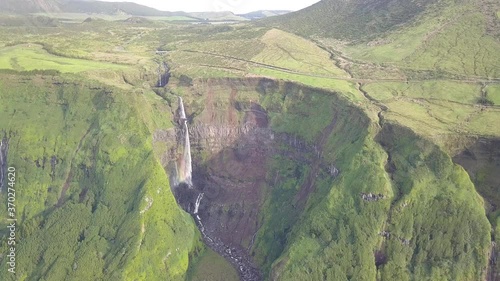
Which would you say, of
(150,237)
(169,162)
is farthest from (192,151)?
(150,237)

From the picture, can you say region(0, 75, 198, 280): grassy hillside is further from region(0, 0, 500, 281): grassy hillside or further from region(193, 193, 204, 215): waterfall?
region(193, 193, 204, 215): waterfall

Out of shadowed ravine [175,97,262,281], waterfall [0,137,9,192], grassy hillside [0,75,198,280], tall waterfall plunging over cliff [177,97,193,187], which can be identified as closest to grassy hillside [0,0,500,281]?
grassy hillside [0,75,198,280]

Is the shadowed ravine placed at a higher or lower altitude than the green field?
lower

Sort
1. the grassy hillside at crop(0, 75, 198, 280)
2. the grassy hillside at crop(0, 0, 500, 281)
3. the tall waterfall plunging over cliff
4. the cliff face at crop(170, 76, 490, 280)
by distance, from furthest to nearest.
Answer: the tall waterfall plunging over cliff → the grassy hillside at crop(0, 75, 198, 280) → the grassy hillside at crop(0, 0, 500, 281) → the cliff face at crop(170, 76, 490, 280)

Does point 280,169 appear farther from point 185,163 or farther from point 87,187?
point 87,187

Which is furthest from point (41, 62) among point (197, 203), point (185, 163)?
point (197, 203)

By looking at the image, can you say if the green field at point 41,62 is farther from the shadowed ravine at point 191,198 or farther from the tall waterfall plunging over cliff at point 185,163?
the shadowed ravine at point 191,198

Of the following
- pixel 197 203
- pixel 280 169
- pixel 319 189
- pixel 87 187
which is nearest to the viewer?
pixel 319 189

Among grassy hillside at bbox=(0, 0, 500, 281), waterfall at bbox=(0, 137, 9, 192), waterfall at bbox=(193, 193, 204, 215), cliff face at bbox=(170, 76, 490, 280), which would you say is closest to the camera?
cliff face at bbox=(170, 76, 490, 280)

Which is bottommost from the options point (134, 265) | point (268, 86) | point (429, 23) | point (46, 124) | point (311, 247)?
point (134, 265)

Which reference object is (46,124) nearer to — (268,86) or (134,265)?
(134,265)

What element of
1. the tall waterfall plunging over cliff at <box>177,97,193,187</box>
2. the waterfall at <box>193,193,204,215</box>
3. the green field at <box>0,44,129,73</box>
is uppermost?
the green field at <box>0,44,129,73</box>
